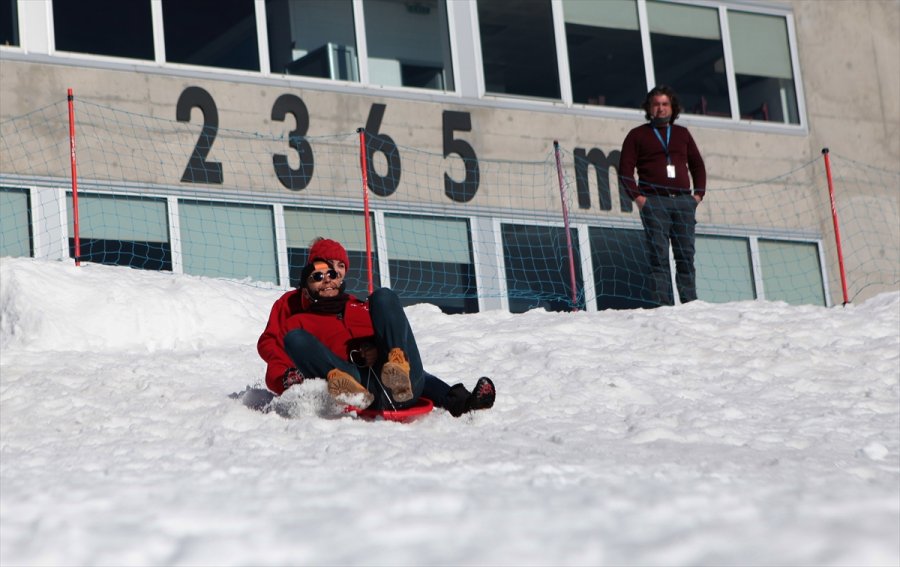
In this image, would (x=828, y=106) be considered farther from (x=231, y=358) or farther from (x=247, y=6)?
(x=231, y=358)

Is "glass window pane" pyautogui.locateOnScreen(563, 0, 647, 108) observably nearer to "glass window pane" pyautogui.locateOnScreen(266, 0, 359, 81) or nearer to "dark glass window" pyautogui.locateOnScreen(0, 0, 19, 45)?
"glass window pane" pyautogui.locateOnScreen(266, 0, 359, 81)

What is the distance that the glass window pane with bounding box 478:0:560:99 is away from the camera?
46.8 ft

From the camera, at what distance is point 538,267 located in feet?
43.4

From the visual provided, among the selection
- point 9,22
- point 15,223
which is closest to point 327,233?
point 15,223

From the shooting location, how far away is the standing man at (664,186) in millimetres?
10023

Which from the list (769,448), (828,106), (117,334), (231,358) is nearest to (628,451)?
(769,448)

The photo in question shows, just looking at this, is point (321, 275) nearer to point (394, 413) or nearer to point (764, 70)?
point (394, 413)

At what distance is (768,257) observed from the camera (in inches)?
601

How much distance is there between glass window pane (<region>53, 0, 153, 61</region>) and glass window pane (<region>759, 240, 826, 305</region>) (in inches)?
291

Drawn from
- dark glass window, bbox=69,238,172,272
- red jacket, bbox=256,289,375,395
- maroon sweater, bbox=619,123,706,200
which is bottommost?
red jacket, bbox=256,289,375,395

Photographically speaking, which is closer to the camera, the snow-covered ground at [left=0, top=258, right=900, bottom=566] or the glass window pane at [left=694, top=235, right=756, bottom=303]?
the snow-covered ground at [left=0, top=258, right=900, bottom=566]

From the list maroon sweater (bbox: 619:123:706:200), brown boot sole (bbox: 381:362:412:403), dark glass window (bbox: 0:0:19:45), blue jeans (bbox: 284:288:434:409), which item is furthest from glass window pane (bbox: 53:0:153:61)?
brown boot sole (bbox: 381:362:412:403)

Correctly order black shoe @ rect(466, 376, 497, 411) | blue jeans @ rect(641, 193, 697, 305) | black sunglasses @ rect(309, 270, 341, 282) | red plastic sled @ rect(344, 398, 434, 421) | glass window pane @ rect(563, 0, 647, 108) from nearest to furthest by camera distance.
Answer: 1. red plastic sled @ rect(344, 398, 434, 421)
2. black shoe @ rect(466, 376, 497, 411)
3. black sunglasses @ rect(309, 270, 341, 282)
4. blue jeans @ rect(641, 193, 697, 305)
5. glass window pane @ rect(563, 0, 647, 108)

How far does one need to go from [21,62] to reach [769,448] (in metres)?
8.22
